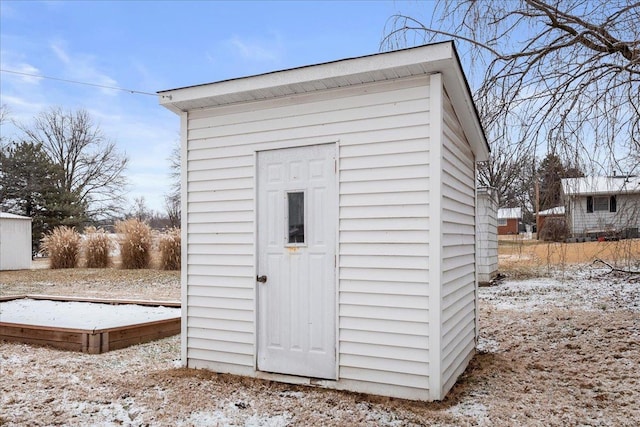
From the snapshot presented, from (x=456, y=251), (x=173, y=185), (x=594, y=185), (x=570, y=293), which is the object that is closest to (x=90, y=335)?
(x=456, y=251)

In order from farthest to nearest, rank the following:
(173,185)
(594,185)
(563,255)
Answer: (173,185) < (563,255) < (594,185)

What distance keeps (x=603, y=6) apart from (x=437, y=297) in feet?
12.8

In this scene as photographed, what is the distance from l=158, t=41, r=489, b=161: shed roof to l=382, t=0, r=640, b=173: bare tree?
42.7 inches

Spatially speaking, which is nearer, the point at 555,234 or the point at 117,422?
the point at 117,422

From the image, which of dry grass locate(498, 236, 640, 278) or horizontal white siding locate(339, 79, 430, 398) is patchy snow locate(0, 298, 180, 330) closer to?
horizontal white siding locate(339, 79, 430, 398)

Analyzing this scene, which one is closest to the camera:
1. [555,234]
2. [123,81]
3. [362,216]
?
[362,216]

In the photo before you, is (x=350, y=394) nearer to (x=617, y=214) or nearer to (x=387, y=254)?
(x=387, y=254)

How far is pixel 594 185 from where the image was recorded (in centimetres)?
472

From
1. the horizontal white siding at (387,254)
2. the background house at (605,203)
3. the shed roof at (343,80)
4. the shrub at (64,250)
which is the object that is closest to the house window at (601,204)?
the background house at (605,203)

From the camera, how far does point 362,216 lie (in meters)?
3.52

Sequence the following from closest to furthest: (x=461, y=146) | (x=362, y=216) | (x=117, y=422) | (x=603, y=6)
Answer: (x=117, y=422)
(x=362, y=216)
(x=461, y=146)
(x=603, y=6)

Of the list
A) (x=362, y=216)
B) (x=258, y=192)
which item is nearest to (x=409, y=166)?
(x=362, y=216)

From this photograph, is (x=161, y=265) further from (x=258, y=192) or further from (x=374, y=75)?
(x=374, y=75)

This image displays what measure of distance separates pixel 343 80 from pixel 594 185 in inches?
119
